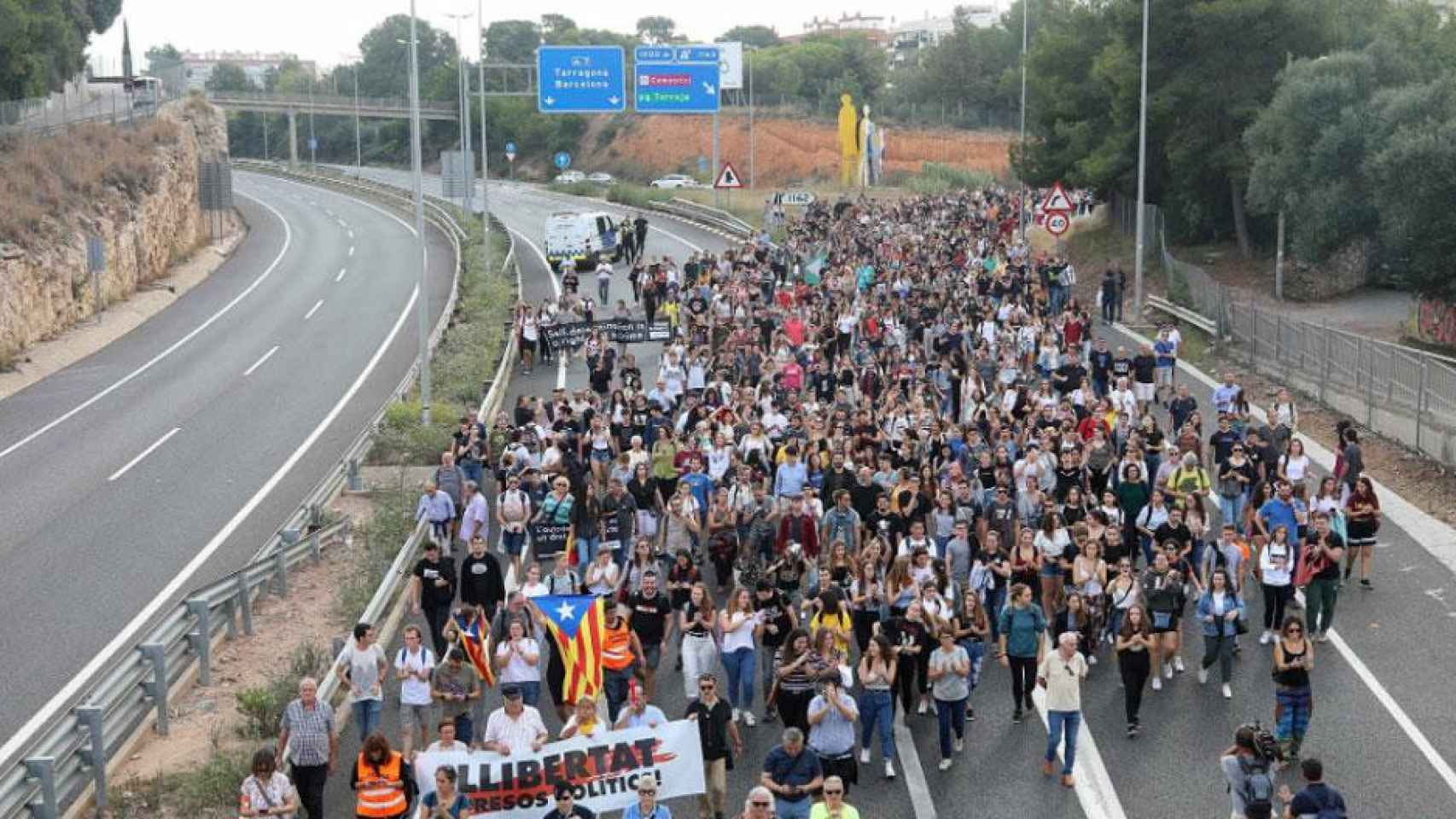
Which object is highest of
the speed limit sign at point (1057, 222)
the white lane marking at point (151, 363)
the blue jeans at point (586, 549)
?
the speed limit sign at point (1057, 222)

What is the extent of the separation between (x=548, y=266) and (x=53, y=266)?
17.3 m

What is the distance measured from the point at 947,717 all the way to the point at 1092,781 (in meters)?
1.19

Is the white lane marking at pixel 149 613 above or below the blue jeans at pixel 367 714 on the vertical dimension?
below

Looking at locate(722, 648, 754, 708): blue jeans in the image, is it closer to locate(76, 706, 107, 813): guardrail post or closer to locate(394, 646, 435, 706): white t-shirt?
locate(394, 646, 435, 706): white t-shirt

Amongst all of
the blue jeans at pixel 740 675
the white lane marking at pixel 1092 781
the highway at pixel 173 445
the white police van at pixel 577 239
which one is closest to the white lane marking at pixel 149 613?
the highway at pixel 173 445

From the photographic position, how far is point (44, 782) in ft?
39.8

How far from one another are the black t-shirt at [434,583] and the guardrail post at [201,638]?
192cm

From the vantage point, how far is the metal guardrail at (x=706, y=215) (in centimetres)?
6638

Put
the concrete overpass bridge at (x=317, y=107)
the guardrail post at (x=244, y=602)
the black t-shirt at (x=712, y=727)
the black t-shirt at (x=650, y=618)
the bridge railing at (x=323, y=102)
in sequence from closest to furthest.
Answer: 1. the black t-shirt at (x=712, y=727)
2. the black t-shirt at (x=650, y=618)
3. the guardrail post at (x=244, y=602)
4. the concrete overpass bridge at (x=317, y=107)
5. the bridge railing at (x=323, y=102)

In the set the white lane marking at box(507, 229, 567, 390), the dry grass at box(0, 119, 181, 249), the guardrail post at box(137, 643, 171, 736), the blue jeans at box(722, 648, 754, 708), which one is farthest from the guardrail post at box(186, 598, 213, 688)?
the dry grass at box(0, 119, 181, 249)

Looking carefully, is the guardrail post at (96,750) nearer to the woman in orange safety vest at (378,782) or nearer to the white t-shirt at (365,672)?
the white t-shirt at (365,672)

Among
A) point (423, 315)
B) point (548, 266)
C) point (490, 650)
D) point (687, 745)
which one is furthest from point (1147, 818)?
point (548, 266)

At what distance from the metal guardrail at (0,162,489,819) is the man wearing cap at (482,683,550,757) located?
292 centimetres

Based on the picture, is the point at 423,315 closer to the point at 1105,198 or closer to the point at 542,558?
the point at 542,558
